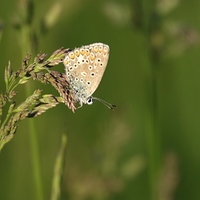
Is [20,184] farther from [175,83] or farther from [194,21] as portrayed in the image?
[194,21]

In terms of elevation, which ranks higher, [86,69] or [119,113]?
[86,69]

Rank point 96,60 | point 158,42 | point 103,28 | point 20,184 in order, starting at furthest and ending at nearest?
point 103,28, point 20,184, point 158,42, point 96,60

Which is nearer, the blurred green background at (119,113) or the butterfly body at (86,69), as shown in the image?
the butterfly body at (86,69)

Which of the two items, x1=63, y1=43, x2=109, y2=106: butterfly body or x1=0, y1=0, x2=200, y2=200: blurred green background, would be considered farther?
x1=0, y1=0, x2=200, y2=200: blurred green background

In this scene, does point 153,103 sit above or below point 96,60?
below

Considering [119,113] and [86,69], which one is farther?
[119,113]

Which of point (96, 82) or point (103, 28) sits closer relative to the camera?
point (96, 82)

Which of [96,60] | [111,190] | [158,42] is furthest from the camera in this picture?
[158,42]

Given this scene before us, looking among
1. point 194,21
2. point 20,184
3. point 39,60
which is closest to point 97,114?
point 20,184
